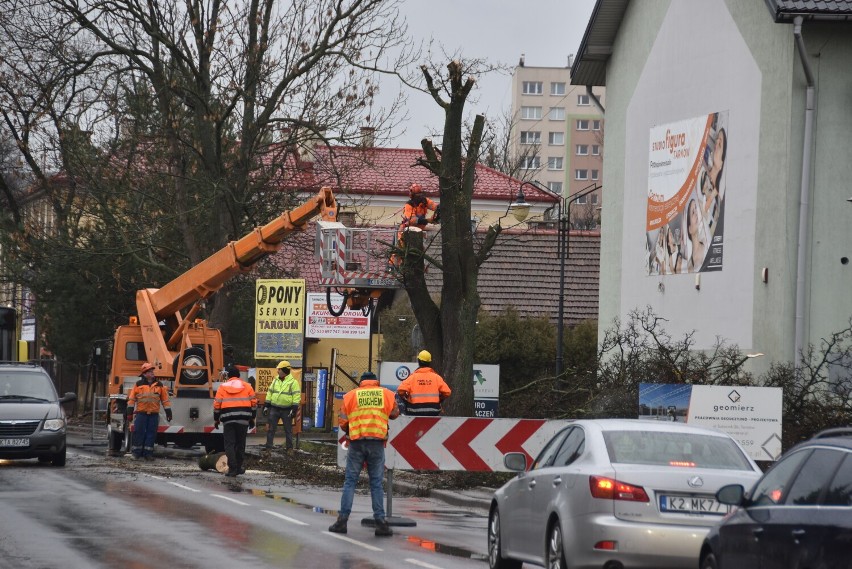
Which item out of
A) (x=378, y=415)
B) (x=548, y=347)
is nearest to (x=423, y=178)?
(x=548, y=347)

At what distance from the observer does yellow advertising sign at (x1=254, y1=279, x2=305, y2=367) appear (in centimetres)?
3044

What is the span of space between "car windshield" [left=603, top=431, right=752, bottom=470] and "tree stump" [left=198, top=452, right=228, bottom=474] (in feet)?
47.5

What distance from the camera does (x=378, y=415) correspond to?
50.7ft

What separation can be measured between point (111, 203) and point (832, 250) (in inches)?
682

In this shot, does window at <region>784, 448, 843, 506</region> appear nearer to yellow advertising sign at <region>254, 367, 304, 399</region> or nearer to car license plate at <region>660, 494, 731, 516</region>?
car license plate at <region>660, 494, 731, 516</region>

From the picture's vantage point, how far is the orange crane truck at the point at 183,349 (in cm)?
2759

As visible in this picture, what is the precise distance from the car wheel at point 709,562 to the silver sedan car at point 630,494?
60 cm

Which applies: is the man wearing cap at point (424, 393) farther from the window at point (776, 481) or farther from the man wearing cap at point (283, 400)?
the window at point (776, 481)

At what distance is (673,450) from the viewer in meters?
10.7

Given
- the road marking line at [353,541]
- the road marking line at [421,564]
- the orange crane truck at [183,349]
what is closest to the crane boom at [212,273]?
the orange crane truck at [183,349]

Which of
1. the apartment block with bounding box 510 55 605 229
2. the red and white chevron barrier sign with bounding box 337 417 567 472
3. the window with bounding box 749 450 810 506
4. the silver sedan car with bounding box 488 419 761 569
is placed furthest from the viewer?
the apartment block with bounding box 510 55 605 229

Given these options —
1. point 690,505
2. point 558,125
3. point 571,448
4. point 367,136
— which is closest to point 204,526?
point 571,448

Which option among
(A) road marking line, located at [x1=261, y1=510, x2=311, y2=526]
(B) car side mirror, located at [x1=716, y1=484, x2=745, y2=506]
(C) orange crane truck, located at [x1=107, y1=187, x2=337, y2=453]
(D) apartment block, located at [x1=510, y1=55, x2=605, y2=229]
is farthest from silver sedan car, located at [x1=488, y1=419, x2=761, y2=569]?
(D) apartment block, located at [x1=510, y1=55, x2=605, y2=229]

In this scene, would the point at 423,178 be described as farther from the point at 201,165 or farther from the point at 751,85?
the point at 751,85
